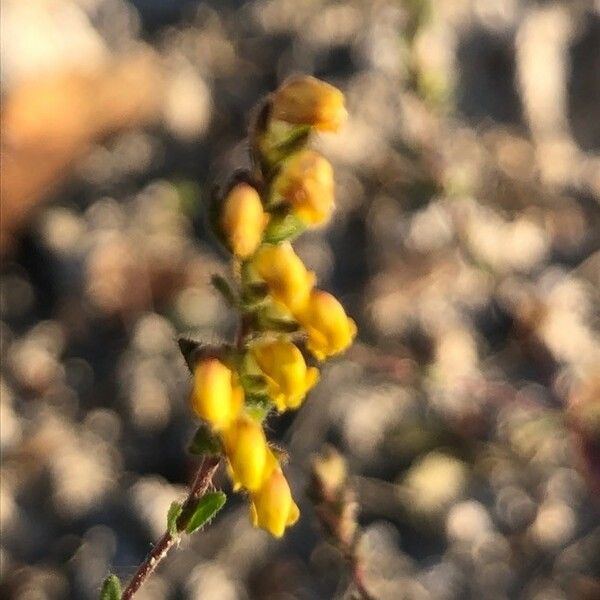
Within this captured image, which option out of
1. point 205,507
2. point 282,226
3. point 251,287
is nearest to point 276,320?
point 251,287

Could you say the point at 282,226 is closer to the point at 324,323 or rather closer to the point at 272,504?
the point at 324,323

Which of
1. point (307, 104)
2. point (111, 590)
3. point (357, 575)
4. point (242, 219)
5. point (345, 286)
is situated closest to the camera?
point (242, 219)

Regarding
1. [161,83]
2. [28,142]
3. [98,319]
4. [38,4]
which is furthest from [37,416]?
[38,4]

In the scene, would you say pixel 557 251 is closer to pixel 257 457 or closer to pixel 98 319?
pixel 98 319

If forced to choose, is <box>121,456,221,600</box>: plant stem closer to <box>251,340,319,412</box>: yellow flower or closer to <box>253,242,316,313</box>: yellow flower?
<box>251,340,319,412</box>: yellow flower

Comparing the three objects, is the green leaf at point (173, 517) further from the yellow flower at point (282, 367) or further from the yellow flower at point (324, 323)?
the yellow flower at point (324, 323)

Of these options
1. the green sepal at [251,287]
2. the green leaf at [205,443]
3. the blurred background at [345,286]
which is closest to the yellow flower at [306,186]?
the green sepal at [251,287]
